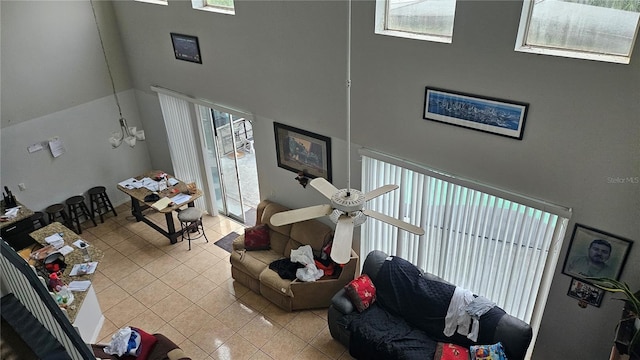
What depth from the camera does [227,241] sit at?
351 inches

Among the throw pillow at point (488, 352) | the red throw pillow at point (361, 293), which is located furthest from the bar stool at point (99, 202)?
the throw pillow at point (488, 352)

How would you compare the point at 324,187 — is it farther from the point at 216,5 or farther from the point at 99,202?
the point at 99,202

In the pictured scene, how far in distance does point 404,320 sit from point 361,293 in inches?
26.2

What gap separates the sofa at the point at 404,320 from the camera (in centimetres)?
577

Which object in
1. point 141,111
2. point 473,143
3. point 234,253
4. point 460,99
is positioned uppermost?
point 460,99

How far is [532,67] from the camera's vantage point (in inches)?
185

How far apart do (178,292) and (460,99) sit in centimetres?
530

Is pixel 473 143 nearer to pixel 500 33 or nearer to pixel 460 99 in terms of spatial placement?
pixel 460 99

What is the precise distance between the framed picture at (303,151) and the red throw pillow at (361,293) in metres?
1.54

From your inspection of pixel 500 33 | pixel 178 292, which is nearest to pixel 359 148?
pixel 500 33

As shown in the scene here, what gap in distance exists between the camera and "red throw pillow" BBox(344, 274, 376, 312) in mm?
6492

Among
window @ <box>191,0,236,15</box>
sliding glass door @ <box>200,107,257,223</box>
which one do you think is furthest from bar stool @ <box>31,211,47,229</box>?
window @ <box>191,0,236,15</box>

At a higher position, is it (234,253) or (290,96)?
(290,96)

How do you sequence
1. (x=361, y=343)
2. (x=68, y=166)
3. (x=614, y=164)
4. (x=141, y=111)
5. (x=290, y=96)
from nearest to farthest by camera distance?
(x=614, y=164)
(x=361, y=343)
(x=290, y=96)
(x=68, y=166)
(x=141, y=111)
